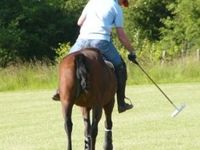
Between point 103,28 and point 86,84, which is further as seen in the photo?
point 103,28

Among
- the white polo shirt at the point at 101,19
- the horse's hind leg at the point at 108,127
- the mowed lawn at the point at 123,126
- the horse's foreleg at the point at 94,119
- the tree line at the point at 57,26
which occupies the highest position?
the white polo shirt at the point at 101,19

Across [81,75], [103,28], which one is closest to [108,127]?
[103,28]

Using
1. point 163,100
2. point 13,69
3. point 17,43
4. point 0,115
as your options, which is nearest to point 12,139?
point 0,115

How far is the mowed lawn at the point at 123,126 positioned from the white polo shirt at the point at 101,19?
197 centimetres

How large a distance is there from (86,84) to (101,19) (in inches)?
54.8

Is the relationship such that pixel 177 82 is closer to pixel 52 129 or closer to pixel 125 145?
pixel 52 129

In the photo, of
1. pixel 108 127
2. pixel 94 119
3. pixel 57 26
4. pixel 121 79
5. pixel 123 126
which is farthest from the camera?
pixel 57 26

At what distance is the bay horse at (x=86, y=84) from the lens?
9148 millimetres

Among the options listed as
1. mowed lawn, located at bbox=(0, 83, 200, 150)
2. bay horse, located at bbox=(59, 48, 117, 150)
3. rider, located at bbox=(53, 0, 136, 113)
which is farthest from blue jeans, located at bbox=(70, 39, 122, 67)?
mowed lawn, located at bbox=(0, 83, 200, 150)

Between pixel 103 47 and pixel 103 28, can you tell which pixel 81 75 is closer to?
pixel 103 47

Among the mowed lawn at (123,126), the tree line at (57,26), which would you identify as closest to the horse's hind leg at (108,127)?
the mowed lawn at (123,126)

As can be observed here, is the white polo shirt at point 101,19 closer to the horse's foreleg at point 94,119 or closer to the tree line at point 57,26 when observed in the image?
the horse's foreleg at point 94,119

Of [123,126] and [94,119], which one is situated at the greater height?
[94,119]

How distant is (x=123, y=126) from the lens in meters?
14.6
